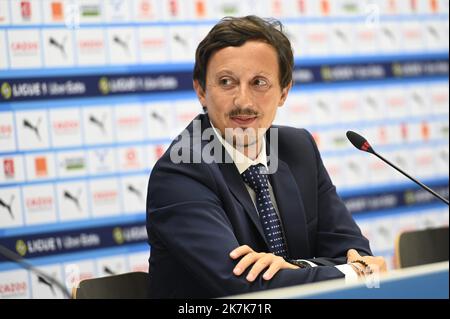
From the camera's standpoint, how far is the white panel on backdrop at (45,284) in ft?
12.6

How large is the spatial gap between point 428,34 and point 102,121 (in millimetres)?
2593

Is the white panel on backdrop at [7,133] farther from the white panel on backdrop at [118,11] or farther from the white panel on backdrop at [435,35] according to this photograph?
the white panel on backdrop at [435,35]

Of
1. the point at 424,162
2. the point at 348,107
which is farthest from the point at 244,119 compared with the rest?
the point at 424,162

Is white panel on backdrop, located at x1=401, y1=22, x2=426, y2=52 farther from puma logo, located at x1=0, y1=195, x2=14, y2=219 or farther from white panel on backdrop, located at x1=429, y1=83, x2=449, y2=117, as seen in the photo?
puma logo, located at x1=0, y1=195, x2=14, y2=219

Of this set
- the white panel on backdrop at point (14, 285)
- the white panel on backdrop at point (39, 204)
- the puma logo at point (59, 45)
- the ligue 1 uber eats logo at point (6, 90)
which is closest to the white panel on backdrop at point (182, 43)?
the puma logo at point (59, 45)

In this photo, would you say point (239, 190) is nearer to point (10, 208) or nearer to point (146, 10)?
point (10, 208)

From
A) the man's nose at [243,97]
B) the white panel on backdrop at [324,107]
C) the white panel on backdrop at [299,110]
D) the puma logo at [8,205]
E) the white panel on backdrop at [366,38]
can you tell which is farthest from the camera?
the white panel on backdrop at [366,38]

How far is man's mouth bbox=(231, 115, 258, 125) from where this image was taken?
239cm

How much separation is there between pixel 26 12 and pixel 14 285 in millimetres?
1474

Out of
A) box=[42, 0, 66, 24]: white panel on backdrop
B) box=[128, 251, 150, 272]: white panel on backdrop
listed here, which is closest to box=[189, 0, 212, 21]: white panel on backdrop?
box=[42, 0, 66, 24]: white panel on backdrop

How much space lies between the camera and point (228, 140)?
2443 mm

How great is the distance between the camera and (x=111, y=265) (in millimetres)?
4043

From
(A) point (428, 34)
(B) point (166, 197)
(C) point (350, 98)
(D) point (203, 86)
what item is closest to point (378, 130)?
(C) point (350, 98)

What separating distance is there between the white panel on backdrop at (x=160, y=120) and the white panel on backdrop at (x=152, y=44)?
0.89 feet
